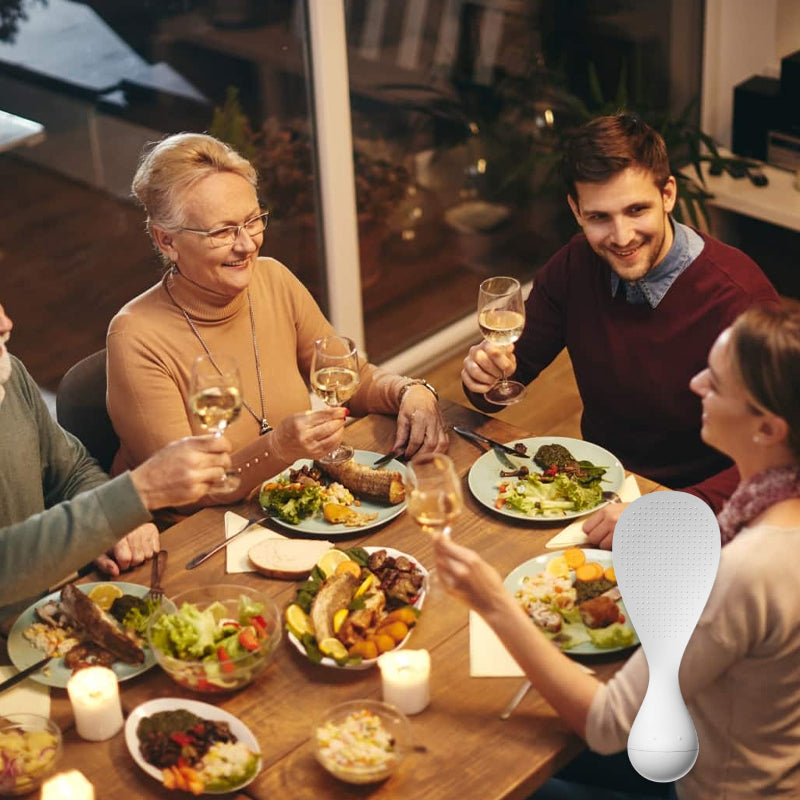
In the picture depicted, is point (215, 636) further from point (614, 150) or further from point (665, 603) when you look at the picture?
point (614, 150)

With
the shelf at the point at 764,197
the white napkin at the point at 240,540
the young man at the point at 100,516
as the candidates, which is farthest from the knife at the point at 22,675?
the shelf at the point at 764,197

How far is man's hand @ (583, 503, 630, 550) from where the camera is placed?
207 cm

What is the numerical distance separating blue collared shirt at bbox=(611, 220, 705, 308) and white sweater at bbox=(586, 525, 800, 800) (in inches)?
39.2

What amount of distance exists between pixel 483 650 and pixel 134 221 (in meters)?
2.33

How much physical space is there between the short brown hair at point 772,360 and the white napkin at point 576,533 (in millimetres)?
552

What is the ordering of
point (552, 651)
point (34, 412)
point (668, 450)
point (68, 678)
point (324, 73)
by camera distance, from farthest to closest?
1. point (324, 73)
2. point (668, 450)
3. point (34, 412)
4. point (68, 678)
5. point (552, 651)

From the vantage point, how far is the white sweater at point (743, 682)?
159 cm

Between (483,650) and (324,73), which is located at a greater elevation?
(324,73)

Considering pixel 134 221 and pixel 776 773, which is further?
pixel 134 221

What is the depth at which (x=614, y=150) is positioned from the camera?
96.1 inches

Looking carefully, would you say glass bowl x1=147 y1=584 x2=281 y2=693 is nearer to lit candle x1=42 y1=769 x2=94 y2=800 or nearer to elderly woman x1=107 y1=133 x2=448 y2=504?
lit candle x1=42 y1=769 x2=94 y2=800

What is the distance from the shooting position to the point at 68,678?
184cm

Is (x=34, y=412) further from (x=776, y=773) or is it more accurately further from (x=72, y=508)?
(x=776, y=773)

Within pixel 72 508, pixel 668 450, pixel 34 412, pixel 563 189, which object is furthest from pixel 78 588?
pixel 563 189
